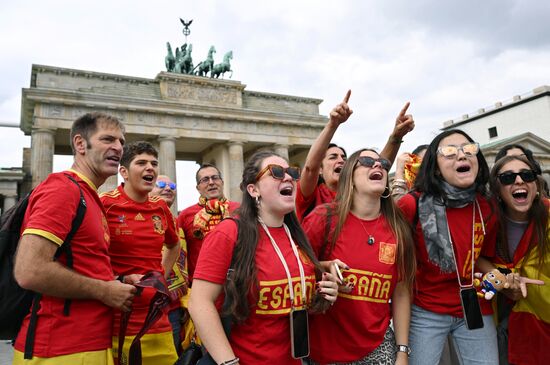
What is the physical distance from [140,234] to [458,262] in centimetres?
244

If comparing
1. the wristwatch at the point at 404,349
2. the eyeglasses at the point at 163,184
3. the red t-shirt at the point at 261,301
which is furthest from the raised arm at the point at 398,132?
the eyeglasses at the point at 163,184

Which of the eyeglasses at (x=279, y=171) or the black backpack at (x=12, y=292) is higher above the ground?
the eyeglasses at (x=279, y=171)

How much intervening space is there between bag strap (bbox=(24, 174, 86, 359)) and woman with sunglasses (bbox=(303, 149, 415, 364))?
4.71 feet

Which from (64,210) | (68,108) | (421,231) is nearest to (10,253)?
(64,210)

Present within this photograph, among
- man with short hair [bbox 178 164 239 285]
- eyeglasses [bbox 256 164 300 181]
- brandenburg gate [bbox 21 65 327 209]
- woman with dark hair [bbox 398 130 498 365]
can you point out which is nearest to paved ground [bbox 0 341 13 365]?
man with short hair [bbox 178 164 239 285]

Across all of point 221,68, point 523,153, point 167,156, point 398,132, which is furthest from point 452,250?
point 221,68

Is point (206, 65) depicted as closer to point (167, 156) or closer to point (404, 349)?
point (167, 156)

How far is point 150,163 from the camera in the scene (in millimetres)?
3900

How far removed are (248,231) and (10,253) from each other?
134cm

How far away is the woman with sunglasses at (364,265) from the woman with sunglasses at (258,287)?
232 mm

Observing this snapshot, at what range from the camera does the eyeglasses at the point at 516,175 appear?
10.5 feet

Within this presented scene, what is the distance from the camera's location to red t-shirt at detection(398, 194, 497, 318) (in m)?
2.96

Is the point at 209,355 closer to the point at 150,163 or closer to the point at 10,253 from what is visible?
the point at 10,253

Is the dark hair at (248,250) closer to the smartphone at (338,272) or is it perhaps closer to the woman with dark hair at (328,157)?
the smartphone at (338,272)
